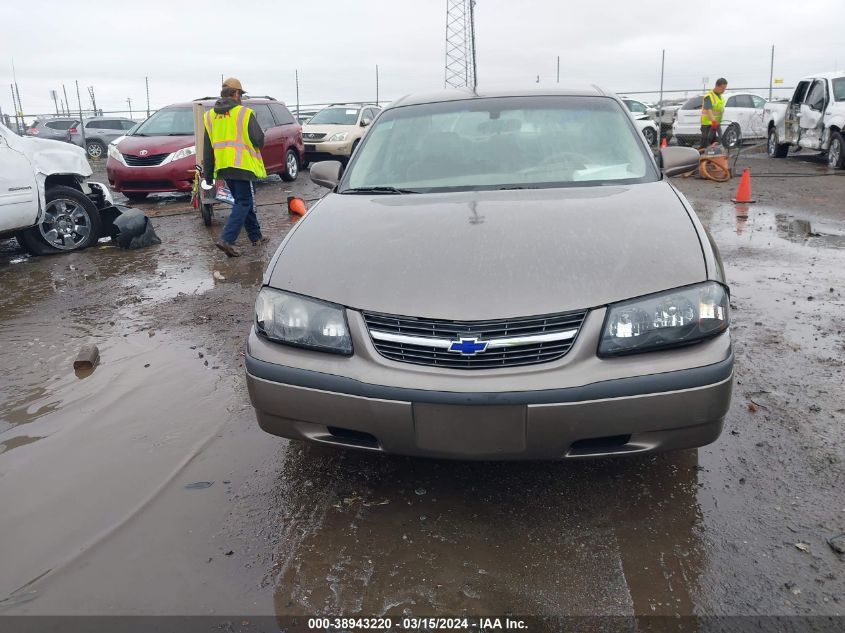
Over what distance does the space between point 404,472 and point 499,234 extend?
1.10 meters

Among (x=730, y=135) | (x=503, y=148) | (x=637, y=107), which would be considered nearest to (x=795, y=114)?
(x=730, y=135)

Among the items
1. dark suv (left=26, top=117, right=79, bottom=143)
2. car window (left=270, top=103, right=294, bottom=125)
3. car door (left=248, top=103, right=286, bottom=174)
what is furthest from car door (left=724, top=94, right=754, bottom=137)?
dark suv (left=26, top=117, right=79, bottom=143)

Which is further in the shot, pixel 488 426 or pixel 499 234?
pixel 499 234

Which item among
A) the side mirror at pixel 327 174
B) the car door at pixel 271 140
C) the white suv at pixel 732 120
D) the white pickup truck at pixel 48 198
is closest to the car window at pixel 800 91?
the white suv at pixel 732 120

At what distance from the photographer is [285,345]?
8.41ft

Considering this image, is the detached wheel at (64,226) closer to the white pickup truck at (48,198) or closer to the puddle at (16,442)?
the white pickup truck at (48,198)

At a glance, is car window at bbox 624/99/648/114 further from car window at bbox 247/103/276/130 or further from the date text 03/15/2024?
the date text 03/15/2024

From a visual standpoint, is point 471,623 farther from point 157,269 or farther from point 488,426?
point 157,269

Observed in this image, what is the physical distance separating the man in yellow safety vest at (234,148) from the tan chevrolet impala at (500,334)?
4.84 m

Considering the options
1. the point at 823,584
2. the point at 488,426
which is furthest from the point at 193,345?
the point at 823,584

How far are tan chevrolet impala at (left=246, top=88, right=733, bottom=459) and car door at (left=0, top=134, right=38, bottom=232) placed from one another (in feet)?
18.4

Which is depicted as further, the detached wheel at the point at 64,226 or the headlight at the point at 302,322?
the detached wheel at the point at 64,226

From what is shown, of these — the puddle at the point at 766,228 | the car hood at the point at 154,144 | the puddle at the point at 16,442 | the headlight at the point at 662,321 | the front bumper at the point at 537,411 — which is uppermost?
the car hood at the point at 154,144

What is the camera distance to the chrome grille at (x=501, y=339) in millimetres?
2266
